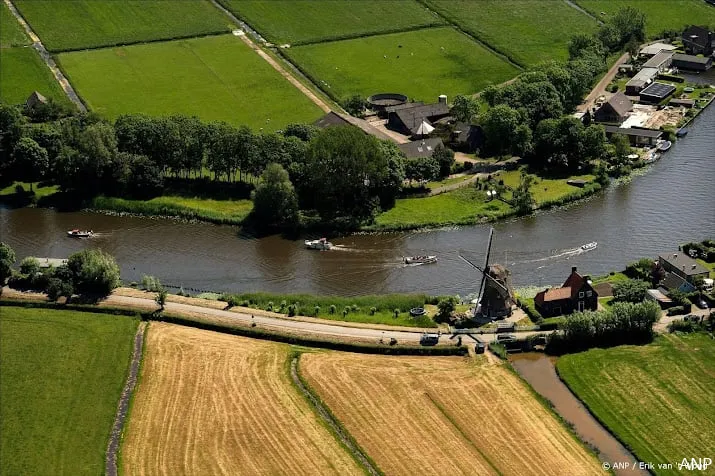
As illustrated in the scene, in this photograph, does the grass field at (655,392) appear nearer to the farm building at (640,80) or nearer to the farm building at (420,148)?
the farm building at (420,148)

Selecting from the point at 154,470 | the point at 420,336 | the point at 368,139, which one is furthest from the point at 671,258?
the point at 154,470

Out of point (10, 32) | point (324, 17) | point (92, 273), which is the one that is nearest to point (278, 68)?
point (324, 17)

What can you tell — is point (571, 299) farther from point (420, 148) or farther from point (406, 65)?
point (406, 65)

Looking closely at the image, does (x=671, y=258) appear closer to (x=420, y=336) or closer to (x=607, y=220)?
(x=607, y=220)

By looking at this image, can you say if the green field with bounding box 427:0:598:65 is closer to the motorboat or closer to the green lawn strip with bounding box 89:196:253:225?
the green lawn strip with bounding box 89:196:253:225

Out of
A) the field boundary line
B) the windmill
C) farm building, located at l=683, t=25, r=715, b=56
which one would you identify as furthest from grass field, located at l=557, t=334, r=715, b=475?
farm building, located at l=683, t=25, r=715, b=56

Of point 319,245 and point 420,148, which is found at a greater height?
point 420,148

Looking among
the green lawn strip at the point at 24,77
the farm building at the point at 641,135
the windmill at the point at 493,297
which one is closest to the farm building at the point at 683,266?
the windmill at the point at 493,297
